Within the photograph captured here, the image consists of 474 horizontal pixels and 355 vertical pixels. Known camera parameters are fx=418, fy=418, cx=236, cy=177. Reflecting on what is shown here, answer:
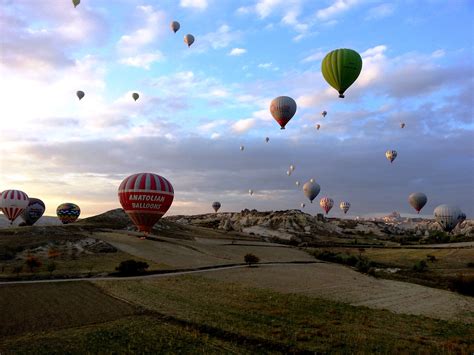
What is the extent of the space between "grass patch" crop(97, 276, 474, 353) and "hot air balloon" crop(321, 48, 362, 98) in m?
25.0

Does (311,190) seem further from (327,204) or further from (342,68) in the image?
(342,68)

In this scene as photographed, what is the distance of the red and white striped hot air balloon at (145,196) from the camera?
58656 millimetres

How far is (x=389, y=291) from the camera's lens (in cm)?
4053

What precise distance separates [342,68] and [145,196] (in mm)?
31135

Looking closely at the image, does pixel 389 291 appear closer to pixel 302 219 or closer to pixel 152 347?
pixel 152 347

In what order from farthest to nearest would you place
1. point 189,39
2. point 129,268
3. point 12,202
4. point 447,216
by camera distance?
point 447,216 → point 12,202 → point 189,39 → point 129,268

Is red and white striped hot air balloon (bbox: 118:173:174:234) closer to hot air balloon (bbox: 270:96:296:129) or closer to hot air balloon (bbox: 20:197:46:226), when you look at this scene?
hot air balloon (bbox: 270:96:296:129)

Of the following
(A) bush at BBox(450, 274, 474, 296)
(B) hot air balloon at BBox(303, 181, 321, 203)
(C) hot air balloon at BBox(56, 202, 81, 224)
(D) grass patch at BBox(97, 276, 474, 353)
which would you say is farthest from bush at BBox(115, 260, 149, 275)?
(B) hot air balloon at BBox(303, 181, 321, 203)

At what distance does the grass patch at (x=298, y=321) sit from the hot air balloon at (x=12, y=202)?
57566mm

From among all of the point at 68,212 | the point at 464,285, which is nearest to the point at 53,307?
the point at 464,285

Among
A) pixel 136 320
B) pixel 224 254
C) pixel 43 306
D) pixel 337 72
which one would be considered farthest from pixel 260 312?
pixel 224 254

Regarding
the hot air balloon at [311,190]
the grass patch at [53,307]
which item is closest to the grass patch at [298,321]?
the grass patch at [53,307]

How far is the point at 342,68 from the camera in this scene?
46.3m

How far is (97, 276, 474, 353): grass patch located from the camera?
68.0 feet
